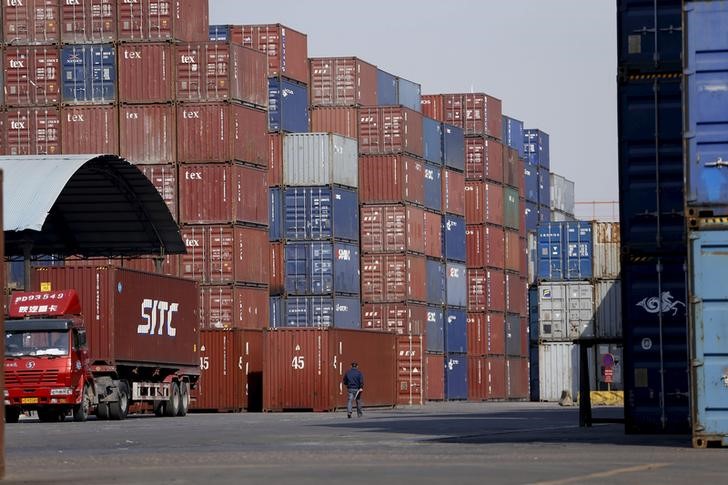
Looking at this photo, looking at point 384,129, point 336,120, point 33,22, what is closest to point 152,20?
point 33,22

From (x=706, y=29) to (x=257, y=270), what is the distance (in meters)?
38.3

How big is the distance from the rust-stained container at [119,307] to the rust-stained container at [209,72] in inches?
451

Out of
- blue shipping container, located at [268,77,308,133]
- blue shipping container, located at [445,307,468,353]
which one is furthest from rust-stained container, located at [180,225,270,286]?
blue shipping container, located at [445,307,468,353]

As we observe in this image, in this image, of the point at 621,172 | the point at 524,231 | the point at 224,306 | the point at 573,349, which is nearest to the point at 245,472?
the point at 621,172

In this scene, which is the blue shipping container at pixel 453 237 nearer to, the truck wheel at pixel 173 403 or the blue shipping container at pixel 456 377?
the blue shipping container at pixel 456 377

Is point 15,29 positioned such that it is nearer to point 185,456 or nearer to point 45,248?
point 45,248

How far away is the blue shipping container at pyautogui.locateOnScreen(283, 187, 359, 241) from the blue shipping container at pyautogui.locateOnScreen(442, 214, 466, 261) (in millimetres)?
13990

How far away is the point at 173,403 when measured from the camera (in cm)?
5512

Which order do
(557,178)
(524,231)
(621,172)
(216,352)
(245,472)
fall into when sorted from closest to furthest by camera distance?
1. (245,472)
2. (621,172)
3. (216,352)
4. (524,231)
5. (557,178)

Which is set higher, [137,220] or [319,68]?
[319,68]

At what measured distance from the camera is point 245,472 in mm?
22344

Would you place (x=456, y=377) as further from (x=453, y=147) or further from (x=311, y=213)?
(x=311, y=213)

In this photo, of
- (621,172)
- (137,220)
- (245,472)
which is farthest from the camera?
(137,220)

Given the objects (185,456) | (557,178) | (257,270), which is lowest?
(185,456)
